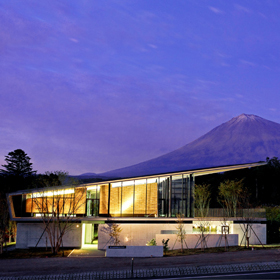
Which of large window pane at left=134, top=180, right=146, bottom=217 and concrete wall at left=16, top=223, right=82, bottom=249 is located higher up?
large window pane at left=134, top=180, right=146, bottom=217

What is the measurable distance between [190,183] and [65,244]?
10150mm

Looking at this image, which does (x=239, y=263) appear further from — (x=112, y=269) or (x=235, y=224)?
(x=235, y=224)

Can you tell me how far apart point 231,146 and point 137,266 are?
148 metres

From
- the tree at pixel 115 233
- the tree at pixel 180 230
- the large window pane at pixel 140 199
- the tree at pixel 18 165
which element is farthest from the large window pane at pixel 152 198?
the tree at pixel 18 165

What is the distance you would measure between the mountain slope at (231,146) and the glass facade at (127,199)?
88.3 m

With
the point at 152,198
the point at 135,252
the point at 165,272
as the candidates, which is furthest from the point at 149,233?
the point at 165,272

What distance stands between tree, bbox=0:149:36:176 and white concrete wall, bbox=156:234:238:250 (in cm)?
4301

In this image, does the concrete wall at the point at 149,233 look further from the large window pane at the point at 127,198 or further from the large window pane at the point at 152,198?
the large window pane at the point at 127,198

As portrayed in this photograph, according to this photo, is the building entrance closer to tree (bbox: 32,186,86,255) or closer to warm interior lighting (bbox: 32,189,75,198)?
tree (bbox: 32,186,86,255)

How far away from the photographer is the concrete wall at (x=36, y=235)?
2731cm

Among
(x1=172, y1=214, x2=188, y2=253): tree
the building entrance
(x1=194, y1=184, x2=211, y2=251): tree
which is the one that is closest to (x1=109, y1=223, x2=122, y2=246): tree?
the building entrance

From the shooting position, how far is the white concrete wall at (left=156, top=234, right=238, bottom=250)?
2448 cm

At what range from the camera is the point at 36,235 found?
27438mm

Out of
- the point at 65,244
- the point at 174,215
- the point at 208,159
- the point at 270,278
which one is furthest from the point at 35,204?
the point at 208,159
